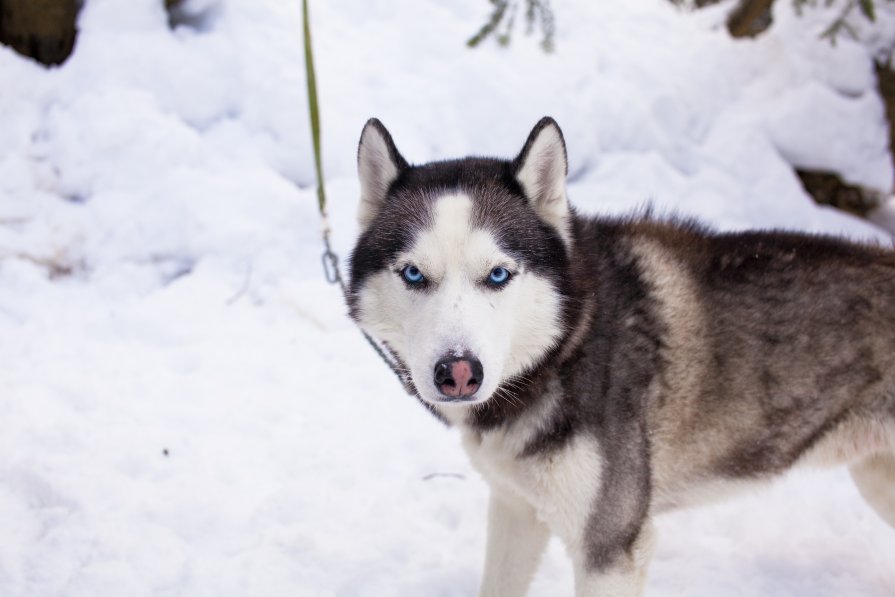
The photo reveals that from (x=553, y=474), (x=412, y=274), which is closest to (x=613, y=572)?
(x=553, y=474)

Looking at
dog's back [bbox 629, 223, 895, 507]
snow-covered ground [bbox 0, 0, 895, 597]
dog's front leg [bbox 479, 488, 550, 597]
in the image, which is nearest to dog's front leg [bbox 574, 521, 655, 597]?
dog's back [bbox 629, 223, 895, 507]

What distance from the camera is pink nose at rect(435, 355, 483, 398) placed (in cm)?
238

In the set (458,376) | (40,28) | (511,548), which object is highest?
(458,376)

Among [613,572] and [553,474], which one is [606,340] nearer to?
[553,474]

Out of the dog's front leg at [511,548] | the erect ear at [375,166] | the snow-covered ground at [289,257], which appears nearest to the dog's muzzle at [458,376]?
the erect ear at [375,166]

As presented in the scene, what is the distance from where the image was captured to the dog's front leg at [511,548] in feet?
10.7

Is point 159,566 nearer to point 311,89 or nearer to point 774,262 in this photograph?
point 311,89

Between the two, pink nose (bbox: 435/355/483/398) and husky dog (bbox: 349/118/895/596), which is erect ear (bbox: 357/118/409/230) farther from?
pink nose (bbox: 435/355/483/398)

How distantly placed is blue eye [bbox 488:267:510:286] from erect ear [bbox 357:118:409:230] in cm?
62

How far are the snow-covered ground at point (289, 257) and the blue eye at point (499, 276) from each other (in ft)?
4.75

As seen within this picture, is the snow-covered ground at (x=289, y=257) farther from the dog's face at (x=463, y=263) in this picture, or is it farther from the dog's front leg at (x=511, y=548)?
the dog's face at (x=463, y=263)

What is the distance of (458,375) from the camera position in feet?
7.80

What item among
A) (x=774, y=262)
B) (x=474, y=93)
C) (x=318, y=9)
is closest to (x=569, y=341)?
(x=774, y=262)

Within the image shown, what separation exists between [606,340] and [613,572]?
84cm
